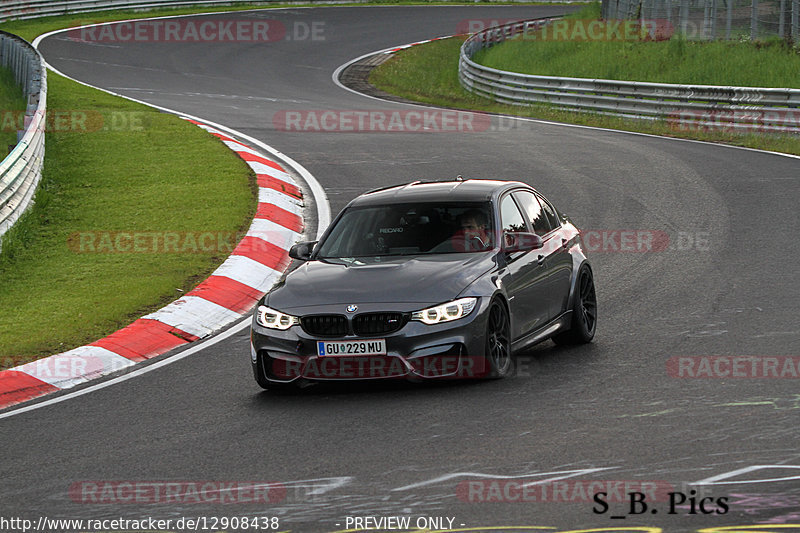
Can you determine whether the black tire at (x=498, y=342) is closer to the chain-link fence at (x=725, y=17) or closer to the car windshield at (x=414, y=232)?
the car windshield at (x=414, y=232)

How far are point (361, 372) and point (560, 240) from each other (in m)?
2.75

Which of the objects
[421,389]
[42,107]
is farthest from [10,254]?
[421,389]

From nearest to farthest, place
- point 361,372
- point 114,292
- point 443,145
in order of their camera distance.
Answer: point 361,372
point 114,292
point 443,145

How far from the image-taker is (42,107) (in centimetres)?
1938

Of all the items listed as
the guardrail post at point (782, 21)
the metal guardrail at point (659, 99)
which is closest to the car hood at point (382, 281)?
the metal guardrail at point (659, 99)

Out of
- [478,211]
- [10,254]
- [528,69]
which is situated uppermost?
[478,211]

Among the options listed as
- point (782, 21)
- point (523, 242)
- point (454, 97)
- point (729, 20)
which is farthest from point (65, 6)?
point (523, 242)

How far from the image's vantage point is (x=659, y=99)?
86.8 ft

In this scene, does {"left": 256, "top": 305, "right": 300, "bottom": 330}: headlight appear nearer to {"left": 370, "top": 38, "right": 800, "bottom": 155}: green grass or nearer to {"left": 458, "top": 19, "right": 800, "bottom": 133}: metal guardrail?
{"left": 370, "top": 38, "right": 800, "bottom": 155}: green grass

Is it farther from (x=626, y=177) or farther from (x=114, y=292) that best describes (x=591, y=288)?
(x=626, y=177)

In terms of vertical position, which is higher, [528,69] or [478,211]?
[478,211]

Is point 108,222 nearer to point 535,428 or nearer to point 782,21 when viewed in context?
point 535,428

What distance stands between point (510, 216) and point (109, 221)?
734 cm

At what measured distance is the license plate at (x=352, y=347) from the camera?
27.6 feet
